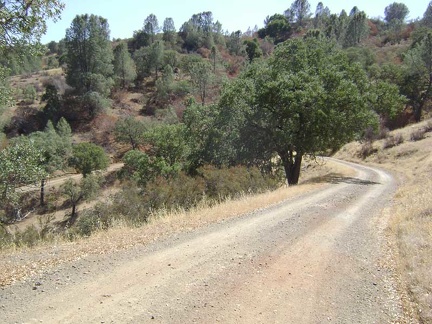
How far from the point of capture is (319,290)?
5.62m

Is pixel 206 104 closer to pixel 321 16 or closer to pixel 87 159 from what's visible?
pixel 87 159

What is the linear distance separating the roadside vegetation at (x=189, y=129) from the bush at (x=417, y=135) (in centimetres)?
19

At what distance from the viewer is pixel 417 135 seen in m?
36.3

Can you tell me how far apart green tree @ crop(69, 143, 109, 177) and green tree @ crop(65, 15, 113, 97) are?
21.6 metres

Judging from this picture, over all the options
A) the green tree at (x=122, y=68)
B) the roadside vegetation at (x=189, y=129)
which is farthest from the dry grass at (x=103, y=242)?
the green tree at (x=122, y=68)

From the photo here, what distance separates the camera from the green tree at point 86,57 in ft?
207

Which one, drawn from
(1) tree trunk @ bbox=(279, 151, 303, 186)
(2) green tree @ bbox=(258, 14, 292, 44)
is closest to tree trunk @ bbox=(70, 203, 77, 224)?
(1) tree trunk @ bbox=(279, 151, 303, 186)

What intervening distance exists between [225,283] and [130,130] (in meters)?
48.8

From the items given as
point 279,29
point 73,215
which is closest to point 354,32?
point 279,29

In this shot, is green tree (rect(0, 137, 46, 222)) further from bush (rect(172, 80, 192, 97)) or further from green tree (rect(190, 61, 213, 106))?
bush (rect(172, 80, 192, 97))

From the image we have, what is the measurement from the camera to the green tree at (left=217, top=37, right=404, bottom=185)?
808 inches

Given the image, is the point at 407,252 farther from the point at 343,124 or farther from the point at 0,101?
the point at 343,124

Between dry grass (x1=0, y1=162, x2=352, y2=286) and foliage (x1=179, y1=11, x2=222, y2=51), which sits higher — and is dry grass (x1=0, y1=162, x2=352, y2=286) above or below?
below

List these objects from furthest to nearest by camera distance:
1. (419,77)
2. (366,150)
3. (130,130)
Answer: (130,130), (419,77), (366,150)
